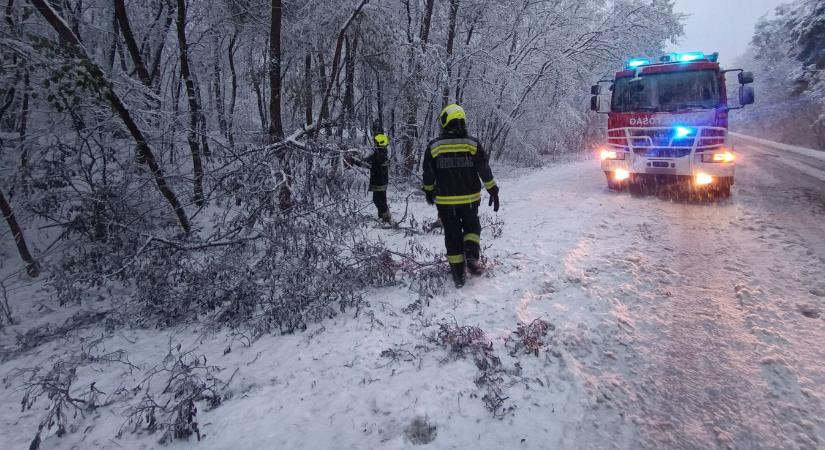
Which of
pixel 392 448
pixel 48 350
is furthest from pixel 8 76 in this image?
Answer: pixel 392 448

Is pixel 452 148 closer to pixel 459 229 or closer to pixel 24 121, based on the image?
pixel 459 229

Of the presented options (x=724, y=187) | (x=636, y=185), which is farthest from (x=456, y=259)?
(x=636, y=185)

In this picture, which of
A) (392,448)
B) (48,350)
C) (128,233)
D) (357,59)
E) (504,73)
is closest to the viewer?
(392,448)

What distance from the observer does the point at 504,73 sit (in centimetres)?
1275

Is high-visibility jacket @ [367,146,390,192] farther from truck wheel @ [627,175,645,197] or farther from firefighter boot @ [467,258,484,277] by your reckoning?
truck wheel @ [627,175,645,197]

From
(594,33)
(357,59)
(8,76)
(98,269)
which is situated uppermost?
(594,33)

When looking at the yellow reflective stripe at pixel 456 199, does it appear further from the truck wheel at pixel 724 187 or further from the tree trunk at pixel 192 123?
the truck wheel at pixel 724 187

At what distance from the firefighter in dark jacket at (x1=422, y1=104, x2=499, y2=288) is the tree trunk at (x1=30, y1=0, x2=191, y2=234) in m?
3.76

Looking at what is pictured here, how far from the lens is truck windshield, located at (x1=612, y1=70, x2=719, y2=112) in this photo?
7457 mm

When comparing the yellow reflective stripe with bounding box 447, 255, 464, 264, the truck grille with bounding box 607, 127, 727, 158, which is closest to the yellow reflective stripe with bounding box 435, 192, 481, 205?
the yellow reflective stripe with bounding box 447, 255, 464, 264

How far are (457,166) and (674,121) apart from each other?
19.7 ft

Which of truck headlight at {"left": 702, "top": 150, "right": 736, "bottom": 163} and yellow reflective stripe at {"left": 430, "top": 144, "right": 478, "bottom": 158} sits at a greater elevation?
yellow reflective stripe at {"left": 430, "top": 144, "right": 478, "bottom": 158}

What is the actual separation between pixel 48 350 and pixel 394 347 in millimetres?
4004

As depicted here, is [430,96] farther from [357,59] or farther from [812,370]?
[812,370]
